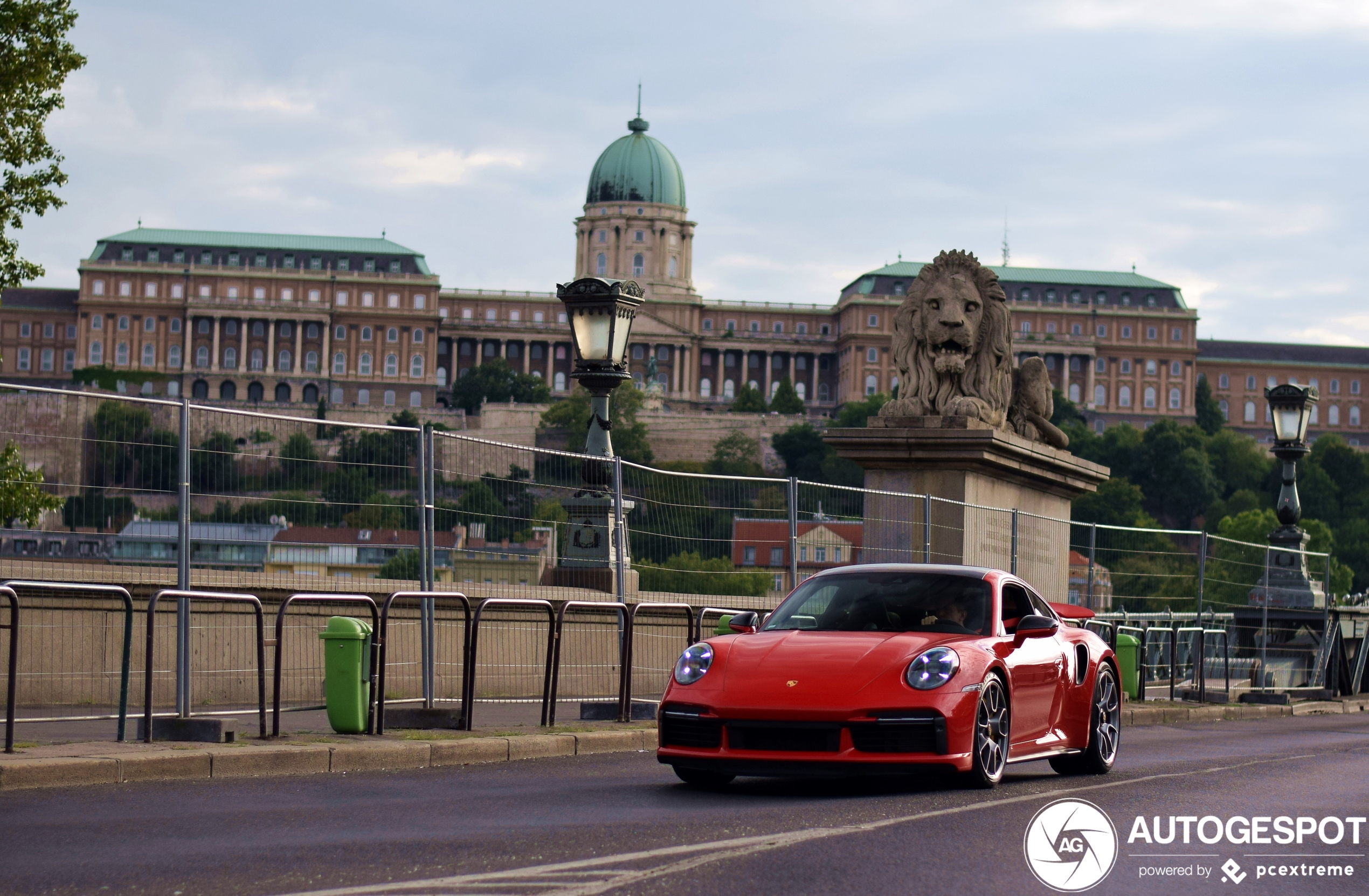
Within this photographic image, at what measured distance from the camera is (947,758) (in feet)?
32.0

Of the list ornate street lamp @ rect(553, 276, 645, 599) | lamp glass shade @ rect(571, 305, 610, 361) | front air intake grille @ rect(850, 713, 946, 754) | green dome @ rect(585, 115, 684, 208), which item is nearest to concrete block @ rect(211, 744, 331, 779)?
front air intake grille @ rect(850, 713, 946, 754)

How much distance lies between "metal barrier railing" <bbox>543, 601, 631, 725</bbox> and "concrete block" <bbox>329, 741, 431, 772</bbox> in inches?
71.6

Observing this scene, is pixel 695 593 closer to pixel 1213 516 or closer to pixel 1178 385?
pixel 1213 516

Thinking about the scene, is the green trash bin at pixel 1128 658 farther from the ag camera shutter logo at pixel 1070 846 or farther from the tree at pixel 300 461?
the ag camera shutter logo at pixel 1070 846

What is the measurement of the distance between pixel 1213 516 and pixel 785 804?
164398mm

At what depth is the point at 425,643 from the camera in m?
13.2

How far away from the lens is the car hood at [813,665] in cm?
971

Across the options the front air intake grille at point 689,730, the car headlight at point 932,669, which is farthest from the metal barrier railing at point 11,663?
the car headlight at point 932,669

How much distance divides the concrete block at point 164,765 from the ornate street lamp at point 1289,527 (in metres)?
17.0

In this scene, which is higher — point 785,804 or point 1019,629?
point 1019,629

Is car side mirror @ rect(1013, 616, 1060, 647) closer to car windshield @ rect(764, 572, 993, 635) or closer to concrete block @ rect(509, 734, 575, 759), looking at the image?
car windshield @ rect(764, 572, 993, 635)

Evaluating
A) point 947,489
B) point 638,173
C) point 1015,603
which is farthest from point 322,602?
point 638,173

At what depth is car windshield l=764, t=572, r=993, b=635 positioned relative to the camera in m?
10.8

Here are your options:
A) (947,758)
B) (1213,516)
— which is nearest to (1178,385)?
(1213,516)
